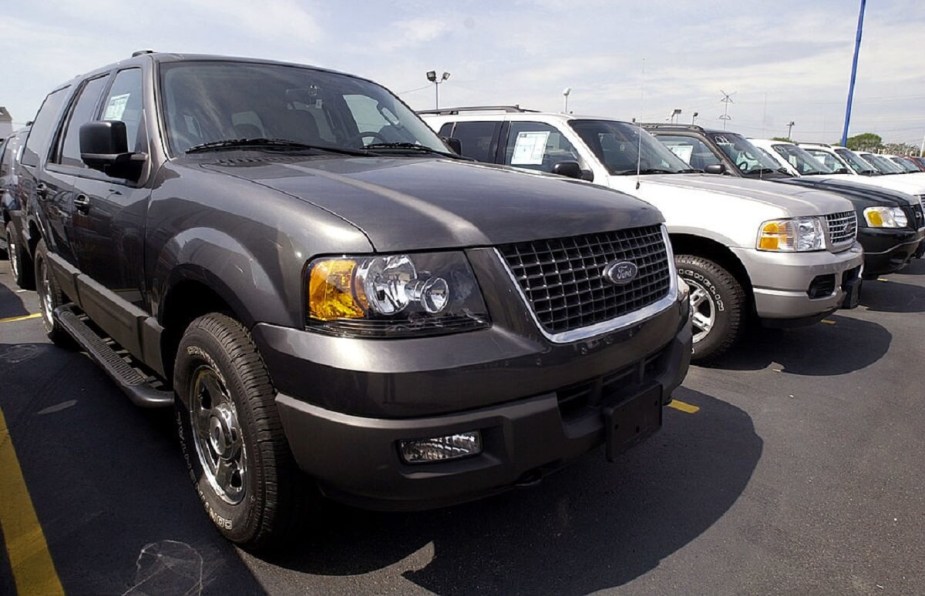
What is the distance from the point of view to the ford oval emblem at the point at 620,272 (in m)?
2.24

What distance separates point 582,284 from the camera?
7.06ft

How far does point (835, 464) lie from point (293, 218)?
3032mm

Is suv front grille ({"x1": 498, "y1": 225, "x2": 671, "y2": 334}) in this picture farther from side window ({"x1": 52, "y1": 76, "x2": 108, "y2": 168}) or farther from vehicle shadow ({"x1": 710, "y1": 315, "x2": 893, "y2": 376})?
side window ({"x1": 52, "y1": 76, "x2": 108, "y2": 168})

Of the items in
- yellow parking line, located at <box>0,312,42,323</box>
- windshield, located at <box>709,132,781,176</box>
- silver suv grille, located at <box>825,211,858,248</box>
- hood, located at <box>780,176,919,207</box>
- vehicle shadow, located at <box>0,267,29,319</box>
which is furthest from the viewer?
windshield, located at <box>709,132,781,176</box>

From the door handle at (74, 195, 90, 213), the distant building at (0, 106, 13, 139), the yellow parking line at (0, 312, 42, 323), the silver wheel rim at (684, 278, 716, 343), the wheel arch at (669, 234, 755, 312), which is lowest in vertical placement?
the yellow parking line at (0, 312, 42, 323)

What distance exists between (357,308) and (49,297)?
161 inches

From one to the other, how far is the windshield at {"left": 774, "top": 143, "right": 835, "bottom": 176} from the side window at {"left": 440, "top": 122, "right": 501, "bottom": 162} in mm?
6567

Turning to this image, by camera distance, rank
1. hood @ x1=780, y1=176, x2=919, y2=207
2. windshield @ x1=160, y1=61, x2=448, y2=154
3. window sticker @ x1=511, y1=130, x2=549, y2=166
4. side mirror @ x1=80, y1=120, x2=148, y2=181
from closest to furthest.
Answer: side mirror @ x1=80, y1=120, x2=148, y2=181, windshield @ x1=160, y1=61, x2=448, y2=154, window sticker @ x1=511, y1=130, x2=549, y2=166, hood @ x1=780, y1=176, x2=919, y2=207

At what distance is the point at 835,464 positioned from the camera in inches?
124

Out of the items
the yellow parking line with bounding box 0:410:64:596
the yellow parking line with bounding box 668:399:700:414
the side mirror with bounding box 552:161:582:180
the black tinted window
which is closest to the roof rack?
the black tinted window

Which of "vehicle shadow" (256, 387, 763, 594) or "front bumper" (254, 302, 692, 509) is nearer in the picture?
"front bumper" (254, 302, 692, 509)

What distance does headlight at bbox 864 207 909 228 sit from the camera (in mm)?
6680

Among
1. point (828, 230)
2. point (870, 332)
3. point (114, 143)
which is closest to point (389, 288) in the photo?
point (114, 143)

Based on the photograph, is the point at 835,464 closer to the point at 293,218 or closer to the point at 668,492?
the point at 668,492
